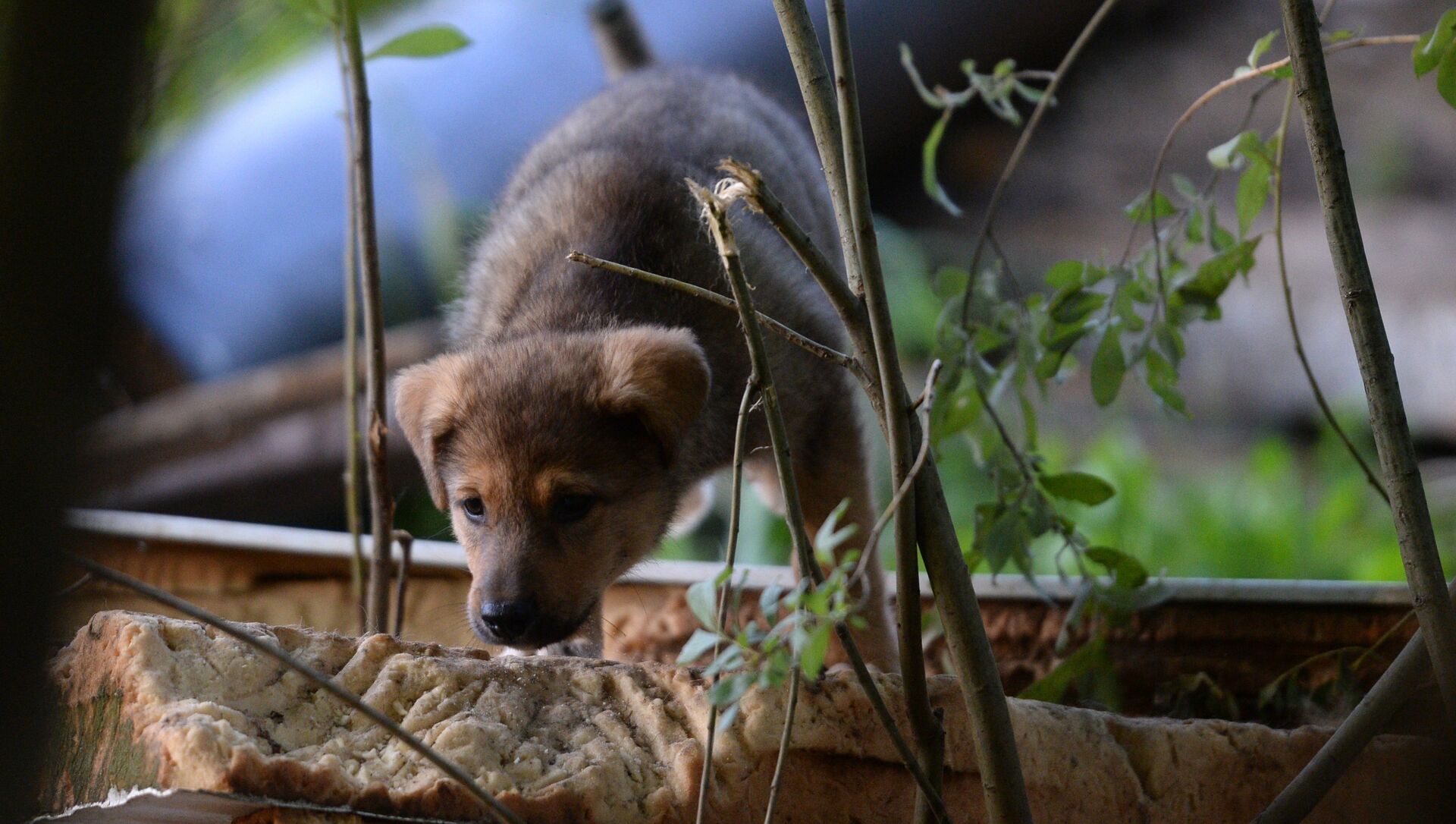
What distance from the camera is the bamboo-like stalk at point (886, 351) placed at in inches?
55.7

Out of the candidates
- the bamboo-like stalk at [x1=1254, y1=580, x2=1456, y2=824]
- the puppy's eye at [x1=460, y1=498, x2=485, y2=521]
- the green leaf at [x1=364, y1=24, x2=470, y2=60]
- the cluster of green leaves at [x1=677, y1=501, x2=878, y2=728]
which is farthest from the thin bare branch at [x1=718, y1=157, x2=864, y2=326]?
the puppy's eye at [x1=460, y1=498, x2=485, y2=521]

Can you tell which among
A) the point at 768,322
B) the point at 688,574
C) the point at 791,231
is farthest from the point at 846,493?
the point at 791,231

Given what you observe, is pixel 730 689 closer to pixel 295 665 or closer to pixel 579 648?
pixel 295 665

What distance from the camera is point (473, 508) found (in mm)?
2732

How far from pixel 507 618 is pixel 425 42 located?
104 cm

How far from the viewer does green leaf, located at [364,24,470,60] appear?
2104mm

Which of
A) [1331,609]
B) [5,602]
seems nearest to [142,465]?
[1331,609]

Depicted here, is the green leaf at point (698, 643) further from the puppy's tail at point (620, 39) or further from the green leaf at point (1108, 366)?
the puppy's tail at point (620, 39)

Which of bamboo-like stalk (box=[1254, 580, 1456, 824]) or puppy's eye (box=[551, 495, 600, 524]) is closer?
bamboo-like stalk (box=[1254, 580, 1456, 824])

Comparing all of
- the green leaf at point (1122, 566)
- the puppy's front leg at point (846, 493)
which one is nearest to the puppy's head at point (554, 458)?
the puppy's front leg at point (846, 493)

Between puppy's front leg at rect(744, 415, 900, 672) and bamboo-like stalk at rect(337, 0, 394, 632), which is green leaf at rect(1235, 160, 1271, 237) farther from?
bamboo-like stalk at rect(337, 0, 394, 632)

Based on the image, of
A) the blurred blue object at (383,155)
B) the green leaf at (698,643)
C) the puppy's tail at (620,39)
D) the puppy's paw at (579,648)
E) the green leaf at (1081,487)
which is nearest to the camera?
the green leaf at (698,643)

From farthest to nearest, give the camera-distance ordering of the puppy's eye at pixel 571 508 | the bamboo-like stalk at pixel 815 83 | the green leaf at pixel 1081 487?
the puppy's eye at pixel 571 508 → the green leaf at pixel 1081 487 → the bamboo-like stalk at pixel 815 83

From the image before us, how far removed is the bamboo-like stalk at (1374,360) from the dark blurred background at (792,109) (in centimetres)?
286
